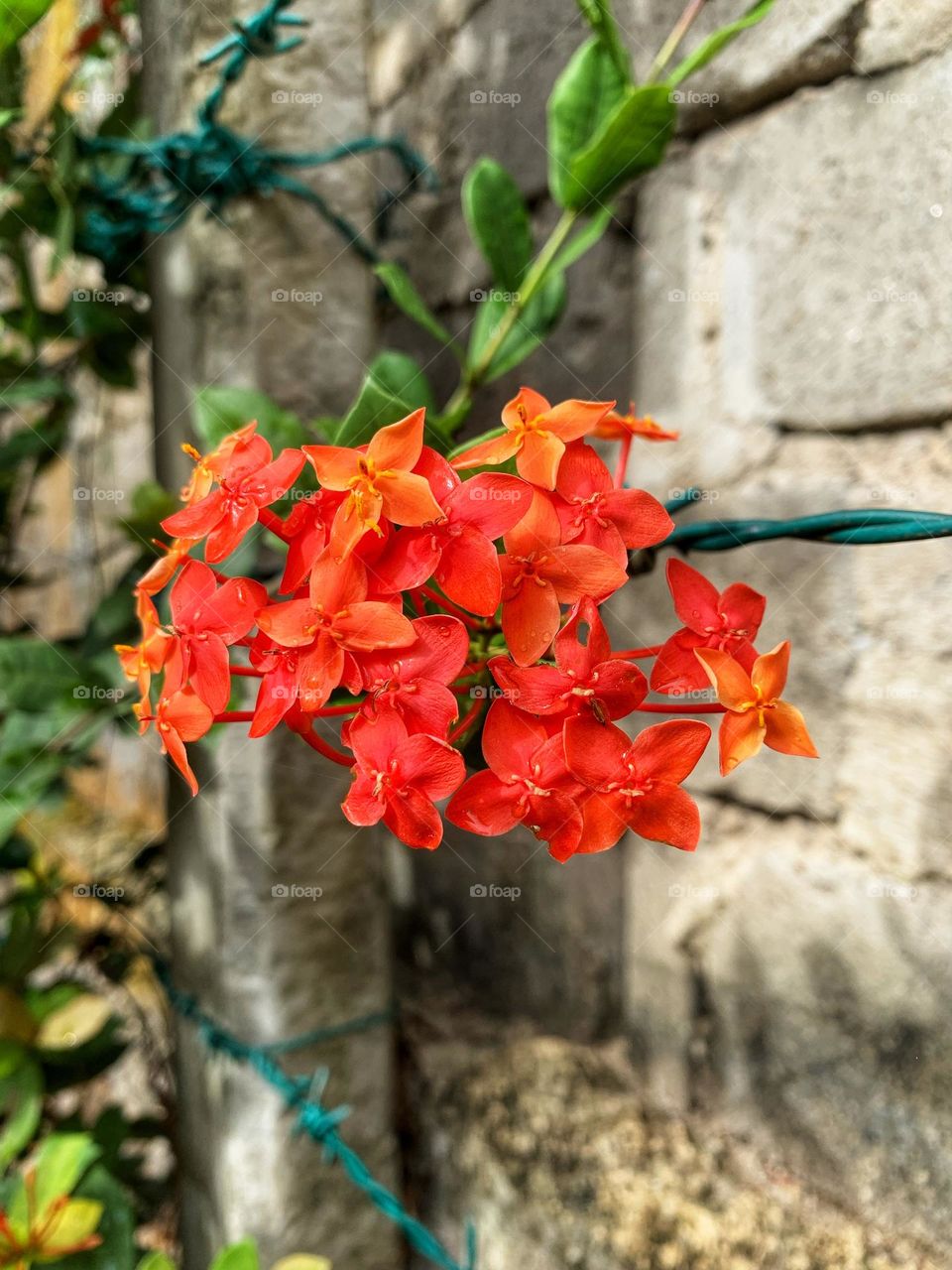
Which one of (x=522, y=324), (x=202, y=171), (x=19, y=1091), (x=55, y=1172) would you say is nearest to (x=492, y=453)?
(x=522, y=324)

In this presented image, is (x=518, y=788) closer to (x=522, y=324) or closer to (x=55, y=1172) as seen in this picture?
(x=522, y=324)

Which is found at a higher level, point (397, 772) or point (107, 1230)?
point (397, 772)

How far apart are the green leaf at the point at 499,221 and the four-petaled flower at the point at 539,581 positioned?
0.45 meters

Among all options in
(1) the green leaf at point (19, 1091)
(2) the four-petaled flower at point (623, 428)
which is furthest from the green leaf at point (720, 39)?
(1) the green leaf at point (19, 1091)

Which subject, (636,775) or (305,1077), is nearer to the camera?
(636,775)

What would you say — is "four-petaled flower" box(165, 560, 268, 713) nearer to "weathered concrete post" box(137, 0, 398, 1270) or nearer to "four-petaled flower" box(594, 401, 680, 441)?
"four-petaled flower" box(594, 401, 680, 441)

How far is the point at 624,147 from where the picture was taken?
2.14 ft

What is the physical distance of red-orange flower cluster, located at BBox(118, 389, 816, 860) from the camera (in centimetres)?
37

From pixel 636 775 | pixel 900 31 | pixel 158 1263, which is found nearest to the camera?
pixel 636 775

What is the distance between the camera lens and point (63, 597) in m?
2.04

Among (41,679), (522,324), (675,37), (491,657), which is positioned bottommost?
(41,679)

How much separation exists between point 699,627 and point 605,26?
473 millimetres

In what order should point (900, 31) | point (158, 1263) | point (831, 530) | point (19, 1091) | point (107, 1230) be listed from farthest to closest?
point (19, 1091), point (107, 1230), point (158, 1263), point (900, 31), point (831, 530)

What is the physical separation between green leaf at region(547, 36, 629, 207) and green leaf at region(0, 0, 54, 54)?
18.3 inches
